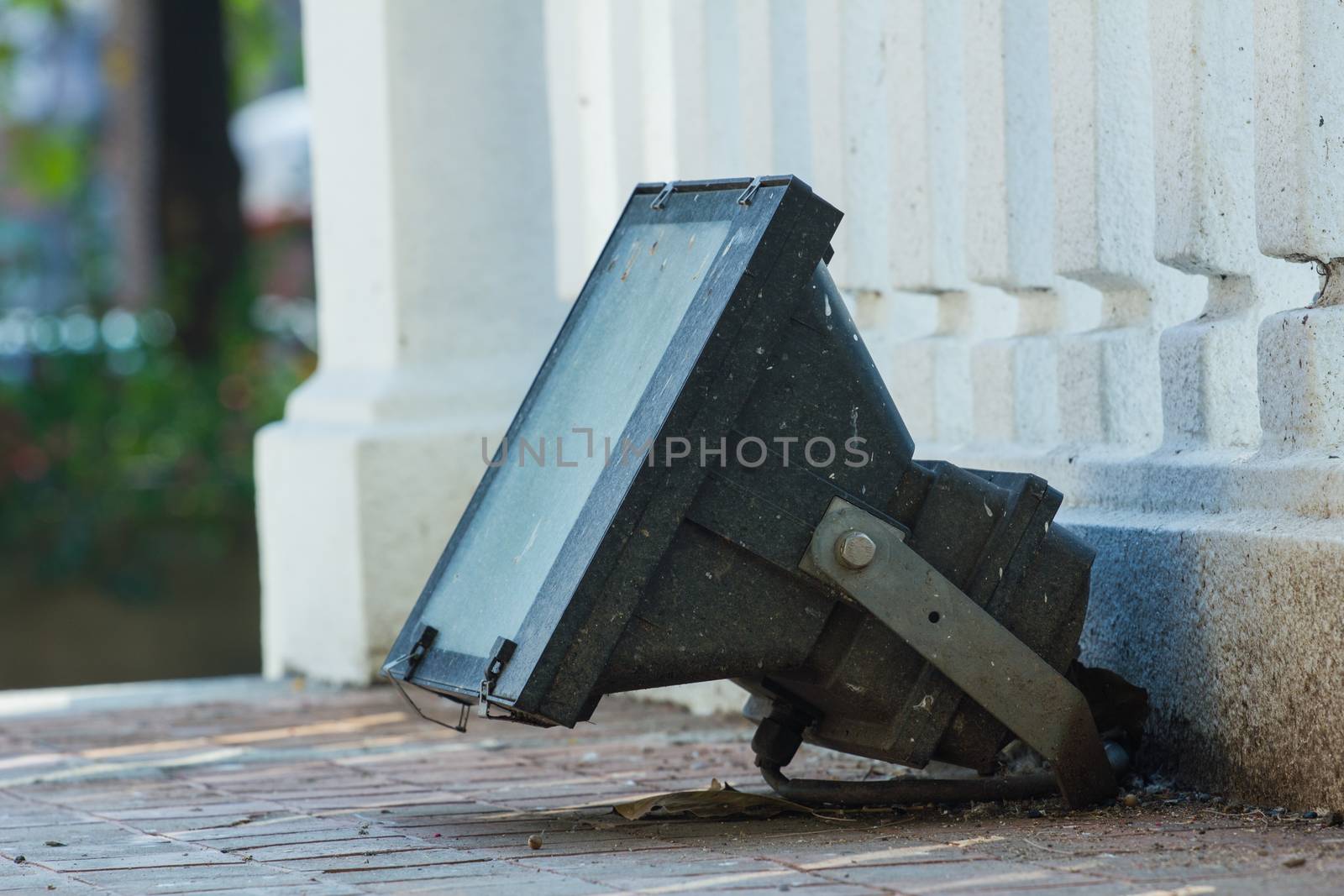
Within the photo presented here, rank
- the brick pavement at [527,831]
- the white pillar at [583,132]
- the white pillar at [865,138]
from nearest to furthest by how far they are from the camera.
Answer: the brick pavement at [527,831] → the white pillar at [865,138] → the white pillar at [583,132]

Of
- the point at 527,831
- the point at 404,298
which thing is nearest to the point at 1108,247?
the point at 527,831

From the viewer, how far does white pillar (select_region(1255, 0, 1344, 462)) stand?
3.13 meters

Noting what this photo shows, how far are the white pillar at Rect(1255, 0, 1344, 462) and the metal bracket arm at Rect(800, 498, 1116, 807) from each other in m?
0.57

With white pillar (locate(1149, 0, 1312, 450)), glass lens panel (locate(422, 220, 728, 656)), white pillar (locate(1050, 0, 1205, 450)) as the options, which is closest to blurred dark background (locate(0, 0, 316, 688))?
glass lens panel (locate(422, 220, 728, 656))

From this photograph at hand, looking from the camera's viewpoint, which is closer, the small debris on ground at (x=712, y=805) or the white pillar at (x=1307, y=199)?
the white pillar at (x=1307, y=199)

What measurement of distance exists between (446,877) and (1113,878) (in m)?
0.93

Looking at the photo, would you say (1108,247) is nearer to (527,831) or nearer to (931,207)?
(931,207)

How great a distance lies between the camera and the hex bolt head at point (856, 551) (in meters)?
3.00

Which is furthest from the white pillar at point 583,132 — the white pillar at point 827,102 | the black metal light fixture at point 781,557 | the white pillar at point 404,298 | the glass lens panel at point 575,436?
the black metal light fixture at point 781,557

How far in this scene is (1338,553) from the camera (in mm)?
2984

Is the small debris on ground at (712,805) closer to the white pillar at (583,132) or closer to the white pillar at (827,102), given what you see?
the white pillar at (827,102)

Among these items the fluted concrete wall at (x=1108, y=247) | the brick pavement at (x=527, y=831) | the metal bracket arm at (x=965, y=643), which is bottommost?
the brick pavement at (x=527, y=831)

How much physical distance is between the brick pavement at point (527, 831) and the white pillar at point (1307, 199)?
2.17 ft

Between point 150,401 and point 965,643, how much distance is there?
758cm
